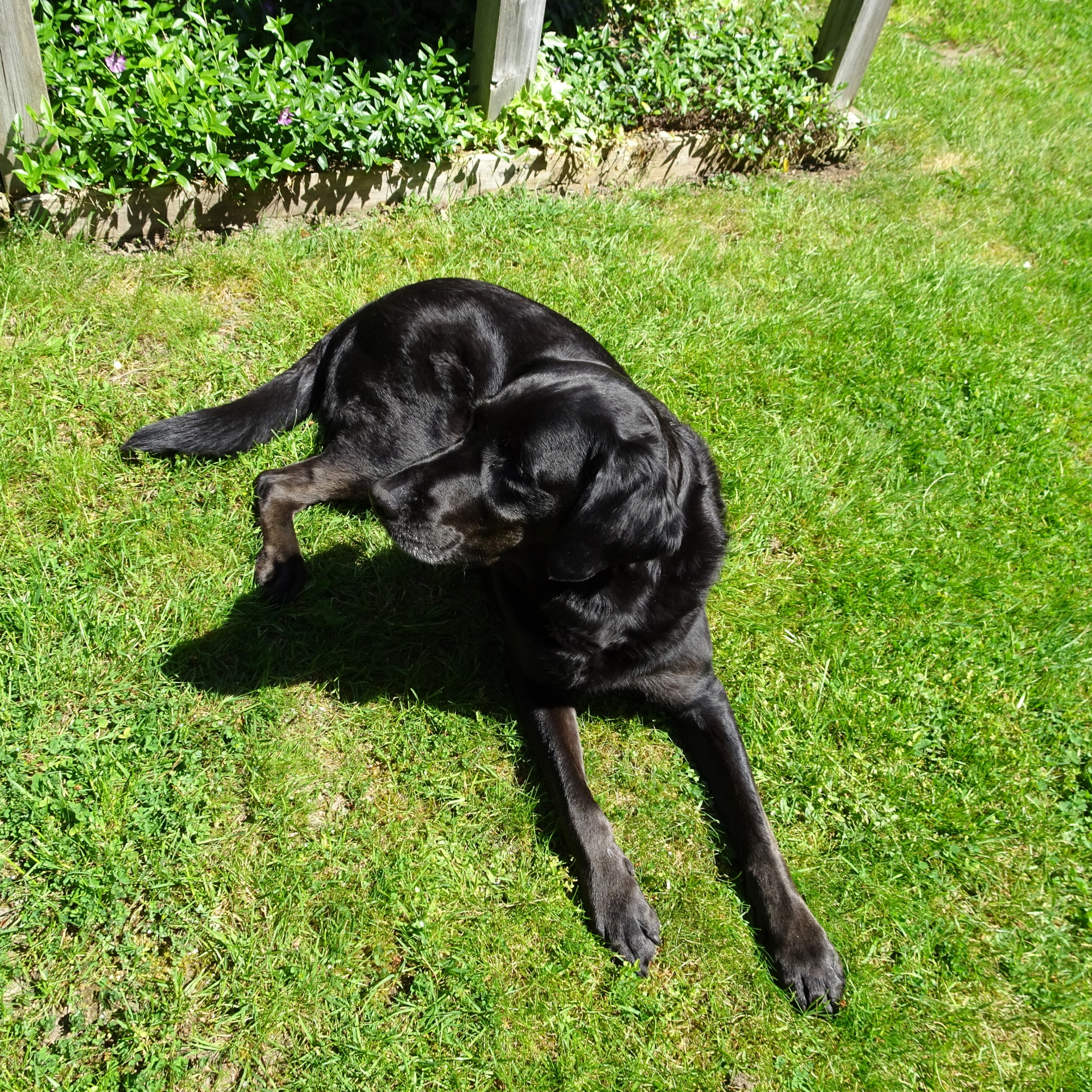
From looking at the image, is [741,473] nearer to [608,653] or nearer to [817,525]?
[817,525]

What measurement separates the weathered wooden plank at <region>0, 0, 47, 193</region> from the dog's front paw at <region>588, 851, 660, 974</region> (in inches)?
141

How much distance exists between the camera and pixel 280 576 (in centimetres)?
284

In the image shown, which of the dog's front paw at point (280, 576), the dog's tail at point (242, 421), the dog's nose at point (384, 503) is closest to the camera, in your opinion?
the dog's nose at point (384, 503)

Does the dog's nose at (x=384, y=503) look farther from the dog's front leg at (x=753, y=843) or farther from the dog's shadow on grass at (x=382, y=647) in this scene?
the dog's front leg at (x=753, y=843)

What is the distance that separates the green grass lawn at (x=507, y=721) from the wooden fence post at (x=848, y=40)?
185cm

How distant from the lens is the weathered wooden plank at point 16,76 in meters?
3.18

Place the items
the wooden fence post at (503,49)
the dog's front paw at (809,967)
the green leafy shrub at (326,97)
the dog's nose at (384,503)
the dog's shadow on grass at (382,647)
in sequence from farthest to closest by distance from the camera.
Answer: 1. the wooden fence post at (503,49)
2. the green leafy shrub at (326,97)
3. the dog's shadow on grass at (382,647)
4. the dog's nose at (384,503)
5. the dog's front paw at (809,967)

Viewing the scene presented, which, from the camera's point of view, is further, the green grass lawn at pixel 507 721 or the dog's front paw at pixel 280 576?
the dog's front paw at pixel 280 576

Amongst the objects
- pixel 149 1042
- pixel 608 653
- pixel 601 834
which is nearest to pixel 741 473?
pixel 608 653

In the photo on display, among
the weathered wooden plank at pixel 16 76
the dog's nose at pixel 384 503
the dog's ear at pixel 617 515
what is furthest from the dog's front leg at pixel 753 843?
the weathered wooden plank at pixel 16 76

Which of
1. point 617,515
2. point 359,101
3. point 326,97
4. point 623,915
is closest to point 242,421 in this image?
point 617,515

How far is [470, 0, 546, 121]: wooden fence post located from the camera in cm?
402

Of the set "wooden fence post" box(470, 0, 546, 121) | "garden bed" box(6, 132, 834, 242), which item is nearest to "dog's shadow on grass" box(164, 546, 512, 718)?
"garden bed" box(6, 132, 834, 242)

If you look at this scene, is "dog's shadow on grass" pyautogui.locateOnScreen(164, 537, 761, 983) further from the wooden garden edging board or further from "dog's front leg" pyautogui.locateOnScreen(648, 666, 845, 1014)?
the wooden garden edging board
